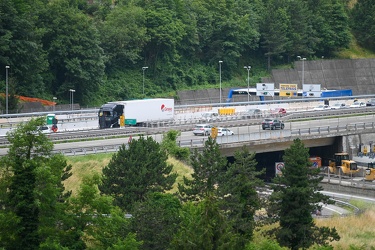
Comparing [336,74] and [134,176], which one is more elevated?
[336,74]

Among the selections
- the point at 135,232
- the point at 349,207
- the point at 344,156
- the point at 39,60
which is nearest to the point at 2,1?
the point at 39,60

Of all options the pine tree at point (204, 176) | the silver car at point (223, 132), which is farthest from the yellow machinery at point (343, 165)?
the pine tree at point (204, 176)

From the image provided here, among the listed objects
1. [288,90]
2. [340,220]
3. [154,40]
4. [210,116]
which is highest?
[154,40]

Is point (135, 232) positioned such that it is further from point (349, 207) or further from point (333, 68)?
point (333, 68)

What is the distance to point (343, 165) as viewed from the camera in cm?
7281

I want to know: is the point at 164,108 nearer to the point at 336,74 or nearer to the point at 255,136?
the point at 255,136

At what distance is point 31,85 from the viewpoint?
9800cm

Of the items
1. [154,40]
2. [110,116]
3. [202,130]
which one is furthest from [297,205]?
[154,40]

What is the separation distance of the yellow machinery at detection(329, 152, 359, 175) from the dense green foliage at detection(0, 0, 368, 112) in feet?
106

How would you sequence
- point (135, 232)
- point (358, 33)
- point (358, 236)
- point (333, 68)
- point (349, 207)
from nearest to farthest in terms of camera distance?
point (135, 232), point (358, 236), point (349, 207), point (333, 68), point (358, 33)

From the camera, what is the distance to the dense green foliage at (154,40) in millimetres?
98062

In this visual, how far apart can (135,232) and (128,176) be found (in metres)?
7.96

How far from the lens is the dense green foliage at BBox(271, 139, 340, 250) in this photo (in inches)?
1687

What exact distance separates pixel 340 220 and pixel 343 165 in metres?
21.0
